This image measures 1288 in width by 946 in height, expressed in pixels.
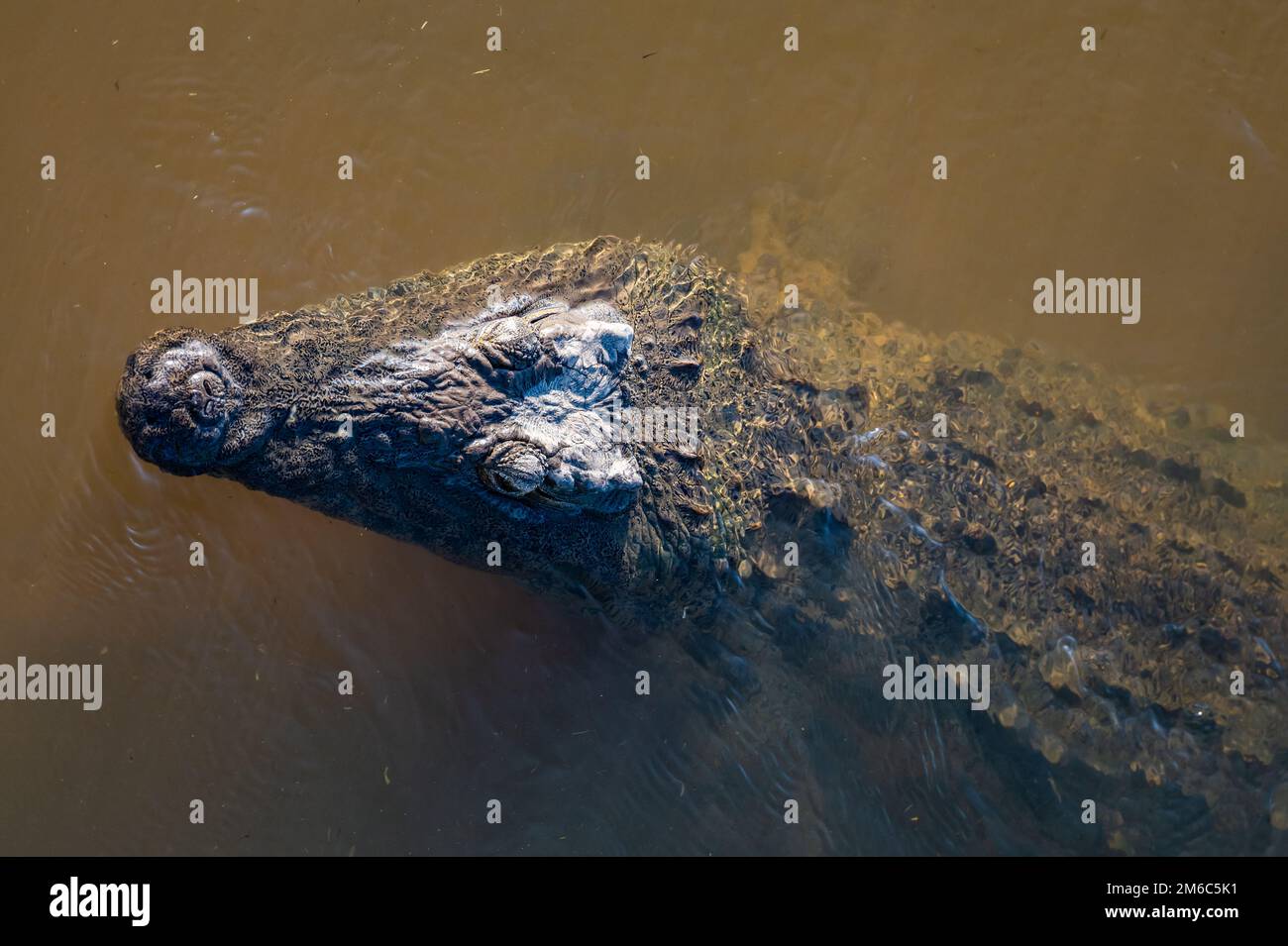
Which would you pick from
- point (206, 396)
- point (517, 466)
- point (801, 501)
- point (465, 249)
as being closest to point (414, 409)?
point (517, 466)

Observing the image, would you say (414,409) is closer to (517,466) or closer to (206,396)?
(517,466)

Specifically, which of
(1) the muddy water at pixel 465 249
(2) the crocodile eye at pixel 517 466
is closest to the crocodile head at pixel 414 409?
(2) the crocodile eye at pixel 517 466

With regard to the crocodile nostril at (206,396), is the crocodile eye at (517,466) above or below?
below

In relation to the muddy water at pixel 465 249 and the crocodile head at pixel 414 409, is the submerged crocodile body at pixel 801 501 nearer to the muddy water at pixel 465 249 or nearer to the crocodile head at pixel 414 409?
the crocodile head at pixel 414 409

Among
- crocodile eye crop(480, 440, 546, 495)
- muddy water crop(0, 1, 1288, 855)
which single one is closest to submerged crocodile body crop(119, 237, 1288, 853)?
crocodile eye crop(480, 440, 546, 495)

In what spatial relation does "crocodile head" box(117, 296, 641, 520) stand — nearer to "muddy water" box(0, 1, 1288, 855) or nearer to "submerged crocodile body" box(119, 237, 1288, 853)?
"submerged crocodile body" box(119, 237, 1288, 853)
